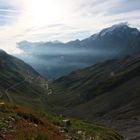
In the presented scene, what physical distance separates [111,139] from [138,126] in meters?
144

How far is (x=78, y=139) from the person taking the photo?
2258 centimetres

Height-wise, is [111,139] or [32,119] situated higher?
[32,119]

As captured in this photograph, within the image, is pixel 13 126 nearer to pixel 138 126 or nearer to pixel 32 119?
pixel 32 119

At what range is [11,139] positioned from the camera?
43.3 feet

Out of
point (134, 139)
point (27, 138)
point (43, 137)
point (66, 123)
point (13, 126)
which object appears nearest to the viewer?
point (27, 138)

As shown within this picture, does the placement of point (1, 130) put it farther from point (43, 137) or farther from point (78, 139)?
point (78, 139)

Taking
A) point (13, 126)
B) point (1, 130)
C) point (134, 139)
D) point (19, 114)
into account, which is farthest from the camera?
point (134, 139)

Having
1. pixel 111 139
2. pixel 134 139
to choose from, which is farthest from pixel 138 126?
pixel 111 139

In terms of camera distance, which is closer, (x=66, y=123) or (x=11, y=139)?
(x=11, y=139)

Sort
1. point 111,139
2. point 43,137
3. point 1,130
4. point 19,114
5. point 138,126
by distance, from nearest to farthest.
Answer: point 43,137
point 1,130
point 19,114
point 111,139
point 138,126

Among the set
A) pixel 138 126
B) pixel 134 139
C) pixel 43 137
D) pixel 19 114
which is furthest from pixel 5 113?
pixel 138 126

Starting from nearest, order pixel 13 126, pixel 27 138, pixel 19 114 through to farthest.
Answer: pixel 27 138
pixel 13 126
pixel 19 114

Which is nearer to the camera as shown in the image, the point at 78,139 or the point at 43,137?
the point at 43,137

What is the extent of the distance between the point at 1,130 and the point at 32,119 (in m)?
8.15
